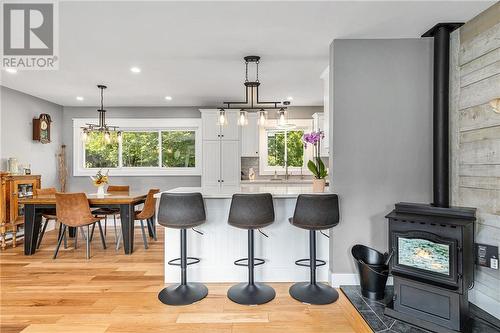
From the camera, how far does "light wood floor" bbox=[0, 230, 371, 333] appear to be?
7.70 ft

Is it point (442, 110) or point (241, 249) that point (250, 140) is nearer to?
point (241, 249)

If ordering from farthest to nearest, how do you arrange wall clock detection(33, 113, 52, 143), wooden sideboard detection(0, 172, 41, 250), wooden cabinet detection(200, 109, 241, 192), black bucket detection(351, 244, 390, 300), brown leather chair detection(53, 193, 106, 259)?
wooden cabinet detection(200, 109, 241, 192)
wall clock detection(33, 113, 52, 143)
wooden sideboard detection(0, 172, 41, 250)
brown leather chair detection(53, 193, 106, 259)
black bucket detection(351, 244, 390, 300)

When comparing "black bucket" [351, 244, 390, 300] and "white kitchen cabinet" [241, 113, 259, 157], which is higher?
"white kitchen cabinet" [241, 113, 259, 157]

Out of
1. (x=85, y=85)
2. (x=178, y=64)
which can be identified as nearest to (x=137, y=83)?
(x=85, y=85)

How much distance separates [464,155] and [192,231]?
8.84 ft

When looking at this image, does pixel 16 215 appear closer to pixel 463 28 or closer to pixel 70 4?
pixel 70 4

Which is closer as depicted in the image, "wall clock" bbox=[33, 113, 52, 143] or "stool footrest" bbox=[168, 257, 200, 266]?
"stool footrest" bbox=[168, 257, 200, 266]

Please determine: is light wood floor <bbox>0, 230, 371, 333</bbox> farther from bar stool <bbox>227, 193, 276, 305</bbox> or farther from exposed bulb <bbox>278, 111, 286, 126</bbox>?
exposed bulb <bbox>278, 111, 286, 126</bbox>

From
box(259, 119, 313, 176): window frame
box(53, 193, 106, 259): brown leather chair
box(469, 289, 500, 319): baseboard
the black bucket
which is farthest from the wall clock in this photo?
box(469, 289, 500, 319): baseboard

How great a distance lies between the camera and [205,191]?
3.15 m

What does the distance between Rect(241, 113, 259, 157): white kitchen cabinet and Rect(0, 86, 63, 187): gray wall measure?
146 inches

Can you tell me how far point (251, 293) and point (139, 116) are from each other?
15.1 ft

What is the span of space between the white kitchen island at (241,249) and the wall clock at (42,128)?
3.70m

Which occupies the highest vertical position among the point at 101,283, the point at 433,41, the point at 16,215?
the point at 433,41
